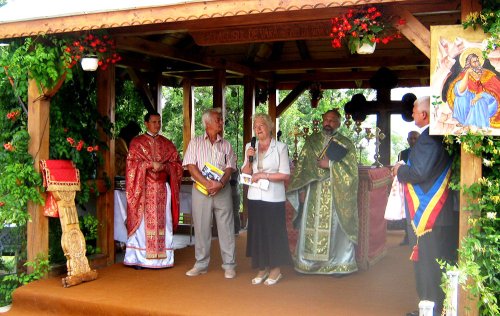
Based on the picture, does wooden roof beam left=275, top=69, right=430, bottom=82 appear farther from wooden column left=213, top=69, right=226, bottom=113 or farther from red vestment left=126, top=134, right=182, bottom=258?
red vestment left=126, top=134, right=182, bottom=258

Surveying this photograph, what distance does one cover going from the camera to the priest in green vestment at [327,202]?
6.23 m

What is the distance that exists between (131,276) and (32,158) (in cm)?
157

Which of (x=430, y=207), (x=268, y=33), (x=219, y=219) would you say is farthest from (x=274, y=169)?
(x=430, y=207)

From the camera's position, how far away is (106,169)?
7.03 meters

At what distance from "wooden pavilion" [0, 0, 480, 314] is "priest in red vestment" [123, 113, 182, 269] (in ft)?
1.34

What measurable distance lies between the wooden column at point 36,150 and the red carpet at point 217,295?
375 millimetres

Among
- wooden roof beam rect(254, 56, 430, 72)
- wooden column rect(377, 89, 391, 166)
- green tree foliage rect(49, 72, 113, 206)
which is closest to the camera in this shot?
green tree foliage rect(49, 72, 113, 206)

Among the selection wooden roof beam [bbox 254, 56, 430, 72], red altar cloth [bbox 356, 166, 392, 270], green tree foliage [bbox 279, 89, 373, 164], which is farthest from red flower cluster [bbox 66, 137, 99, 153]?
green tree foliage [bbox 279, 89, 373, 164]

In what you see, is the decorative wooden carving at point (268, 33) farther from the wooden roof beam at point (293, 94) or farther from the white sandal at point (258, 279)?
the wooden roof beam at point (293, 94)

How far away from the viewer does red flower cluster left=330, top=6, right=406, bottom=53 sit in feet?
15.3

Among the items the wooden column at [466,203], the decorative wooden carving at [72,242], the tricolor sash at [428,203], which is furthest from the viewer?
the decorative wooden carving at [72,242]

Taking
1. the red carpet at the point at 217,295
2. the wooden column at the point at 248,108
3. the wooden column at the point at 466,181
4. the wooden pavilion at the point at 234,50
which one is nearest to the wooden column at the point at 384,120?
the wooden pavilion at the point at 234,50

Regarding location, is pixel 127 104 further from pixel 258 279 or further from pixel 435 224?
pixel 435 224

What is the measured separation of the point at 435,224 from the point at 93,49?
3631mm
